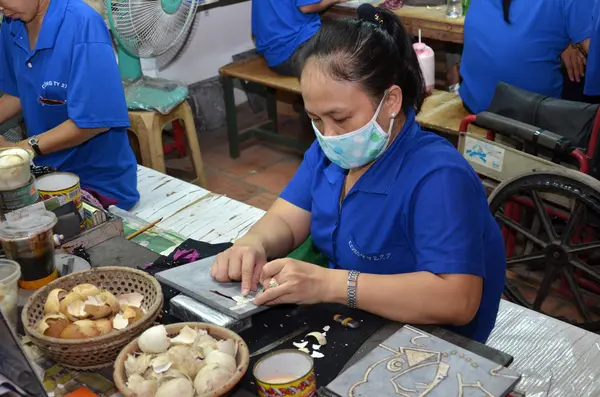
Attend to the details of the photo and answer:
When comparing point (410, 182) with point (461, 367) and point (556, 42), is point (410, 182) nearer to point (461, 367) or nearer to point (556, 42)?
point (461, 367)

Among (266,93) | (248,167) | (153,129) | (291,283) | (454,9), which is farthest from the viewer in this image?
(266,93)

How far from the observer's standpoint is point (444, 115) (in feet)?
11.0

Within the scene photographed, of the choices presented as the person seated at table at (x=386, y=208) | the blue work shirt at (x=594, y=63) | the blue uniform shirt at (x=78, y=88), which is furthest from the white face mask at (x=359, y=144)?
the blue work shirt at (x=594, y=63)

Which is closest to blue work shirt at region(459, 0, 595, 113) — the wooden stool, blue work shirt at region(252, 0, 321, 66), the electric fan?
blue work shirt at region(252, 0, 321, 66)

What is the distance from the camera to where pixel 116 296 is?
1.43 metres

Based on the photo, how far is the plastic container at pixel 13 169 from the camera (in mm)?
1711

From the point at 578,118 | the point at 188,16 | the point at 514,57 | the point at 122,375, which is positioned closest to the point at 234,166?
the point at 188,16

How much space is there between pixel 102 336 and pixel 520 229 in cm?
186

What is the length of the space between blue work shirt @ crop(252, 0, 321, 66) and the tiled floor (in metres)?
0.70

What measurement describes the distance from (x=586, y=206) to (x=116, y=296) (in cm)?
174

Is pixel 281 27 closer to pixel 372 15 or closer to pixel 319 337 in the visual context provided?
pixel 372 15

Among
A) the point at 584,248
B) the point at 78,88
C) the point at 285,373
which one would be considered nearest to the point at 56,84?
the point at 78,88

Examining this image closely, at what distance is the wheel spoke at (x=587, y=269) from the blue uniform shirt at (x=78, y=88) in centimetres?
167

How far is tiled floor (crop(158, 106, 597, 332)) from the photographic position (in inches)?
165
